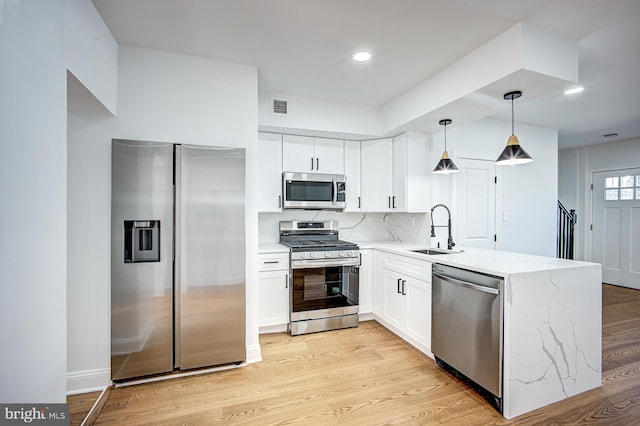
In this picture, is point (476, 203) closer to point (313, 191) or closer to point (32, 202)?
point (313, 191)

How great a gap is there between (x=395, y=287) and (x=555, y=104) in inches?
115

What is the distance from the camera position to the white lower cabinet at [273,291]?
10.1ft

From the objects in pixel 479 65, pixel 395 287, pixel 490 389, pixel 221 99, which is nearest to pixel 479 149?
pixel 479 65

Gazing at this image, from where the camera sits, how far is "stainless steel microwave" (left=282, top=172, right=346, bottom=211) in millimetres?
3426

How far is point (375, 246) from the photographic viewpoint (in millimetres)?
3502

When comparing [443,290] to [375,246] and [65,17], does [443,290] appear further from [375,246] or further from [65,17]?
[65,17]

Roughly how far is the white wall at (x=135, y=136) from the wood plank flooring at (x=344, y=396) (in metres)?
0.39

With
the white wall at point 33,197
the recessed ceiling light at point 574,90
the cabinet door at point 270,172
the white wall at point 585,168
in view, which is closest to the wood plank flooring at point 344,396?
the white wall at point 33,197

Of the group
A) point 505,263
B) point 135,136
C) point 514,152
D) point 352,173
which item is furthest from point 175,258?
point 514,152

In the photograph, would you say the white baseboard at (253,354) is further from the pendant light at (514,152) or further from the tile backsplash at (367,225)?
the pendant light at (514,152)

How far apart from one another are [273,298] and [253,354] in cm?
63

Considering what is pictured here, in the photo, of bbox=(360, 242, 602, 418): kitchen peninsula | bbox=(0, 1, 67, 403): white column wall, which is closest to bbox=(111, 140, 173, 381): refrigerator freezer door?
bbox=(0, 1, 67, 403): white column wall

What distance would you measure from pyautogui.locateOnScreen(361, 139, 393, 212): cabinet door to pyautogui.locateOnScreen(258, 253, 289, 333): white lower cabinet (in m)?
1.40

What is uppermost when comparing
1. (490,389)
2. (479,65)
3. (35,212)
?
(479,65)
